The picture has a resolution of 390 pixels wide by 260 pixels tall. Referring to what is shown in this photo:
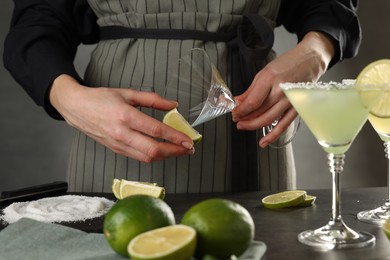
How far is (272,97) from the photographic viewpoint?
165 centimetres

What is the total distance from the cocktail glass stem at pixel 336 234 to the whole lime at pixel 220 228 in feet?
0.54

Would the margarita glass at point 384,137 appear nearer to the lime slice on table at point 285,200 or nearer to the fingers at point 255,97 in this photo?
the lime slice on table at point 285,200

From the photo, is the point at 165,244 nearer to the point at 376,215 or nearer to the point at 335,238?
the point at 335,238

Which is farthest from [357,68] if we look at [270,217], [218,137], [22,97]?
[270,217]

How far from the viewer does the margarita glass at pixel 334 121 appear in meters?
1.17

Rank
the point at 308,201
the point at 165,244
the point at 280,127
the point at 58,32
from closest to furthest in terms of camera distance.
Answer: the point at 165,244, the point at 308,201, the point at 280,127, the point at 58,32

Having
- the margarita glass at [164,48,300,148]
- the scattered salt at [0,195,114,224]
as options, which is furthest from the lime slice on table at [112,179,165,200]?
the margarita glass at [164,48,300,148]

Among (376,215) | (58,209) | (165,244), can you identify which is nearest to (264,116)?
(376,215)

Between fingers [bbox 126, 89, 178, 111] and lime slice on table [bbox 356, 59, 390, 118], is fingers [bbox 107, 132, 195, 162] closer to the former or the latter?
fingers [bbox 126, 89, 178, 111]

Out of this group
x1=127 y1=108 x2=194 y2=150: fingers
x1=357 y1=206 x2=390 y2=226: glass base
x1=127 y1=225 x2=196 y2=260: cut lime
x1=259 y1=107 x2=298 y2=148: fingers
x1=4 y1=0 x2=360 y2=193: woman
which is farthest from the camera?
x1=4 y1=0 x2=360 y2=193: woman

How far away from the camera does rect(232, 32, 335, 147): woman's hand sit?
163 cm

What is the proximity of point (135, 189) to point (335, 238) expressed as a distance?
443mm

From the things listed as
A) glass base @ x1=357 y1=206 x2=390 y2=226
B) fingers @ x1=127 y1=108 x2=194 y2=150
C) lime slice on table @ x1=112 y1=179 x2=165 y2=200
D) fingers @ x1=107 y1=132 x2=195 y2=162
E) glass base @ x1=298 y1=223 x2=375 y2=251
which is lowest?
glass base @ x1=298 y1=223 x2=375 y2=251

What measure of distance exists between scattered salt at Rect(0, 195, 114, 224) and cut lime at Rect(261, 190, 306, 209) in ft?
0.97
